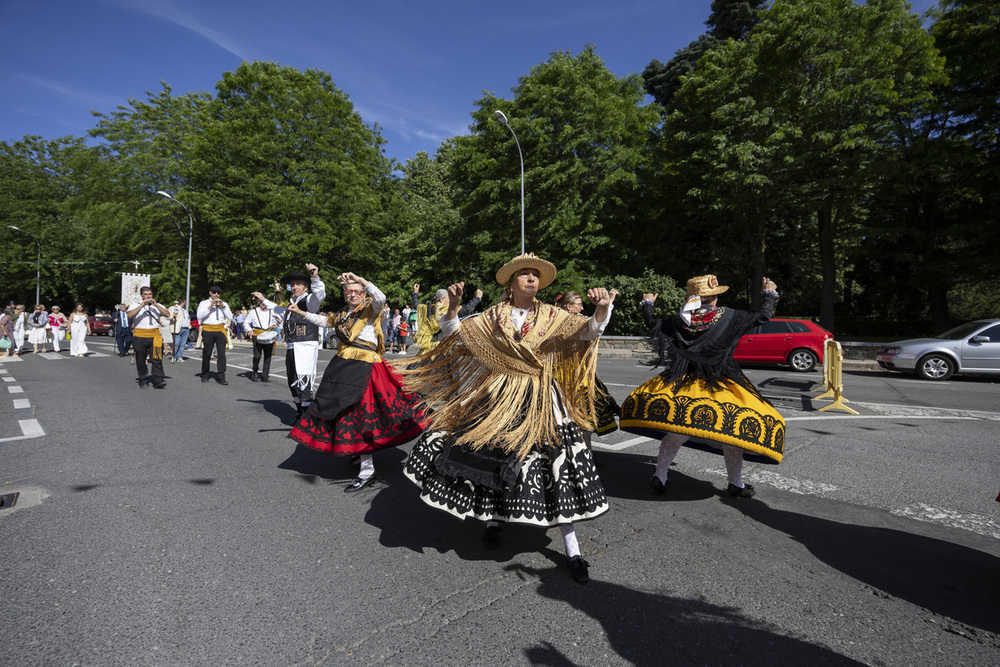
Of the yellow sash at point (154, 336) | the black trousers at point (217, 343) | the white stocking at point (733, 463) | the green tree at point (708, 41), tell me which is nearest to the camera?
the white stocking at point (733, 463)

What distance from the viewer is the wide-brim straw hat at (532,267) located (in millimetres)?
3342

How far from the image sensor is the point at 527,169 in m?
22.2

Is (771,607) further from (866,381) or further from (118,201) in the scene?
(118,201)

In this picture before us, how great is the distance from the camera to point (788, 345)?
563 inches

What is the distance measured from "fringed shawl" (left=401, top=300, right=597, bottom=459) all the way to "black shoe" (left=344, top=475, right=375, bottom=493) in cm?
137

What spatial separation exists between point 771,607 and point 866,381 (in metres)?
11.5

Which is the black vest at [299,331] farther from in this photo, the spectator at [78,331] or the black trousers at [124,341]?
the spectator at [78,331]

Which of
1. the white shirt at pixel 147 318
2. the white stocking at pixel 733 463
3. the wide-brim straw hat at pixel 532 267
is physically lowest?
the white stocking at pixel 733 463

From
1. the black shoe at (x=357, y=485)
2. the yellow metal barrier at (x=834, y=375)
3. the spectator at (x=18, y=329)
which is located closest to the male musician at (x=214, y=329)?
the black shoe at (x=357, y=485)

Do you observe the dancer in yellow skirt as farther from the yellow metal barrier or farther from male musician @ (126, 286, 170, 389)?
male musician @ (126, 286, 170, 389)

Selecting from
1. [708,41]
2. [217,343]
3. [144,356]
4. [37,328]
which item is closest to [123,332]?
[37,328]

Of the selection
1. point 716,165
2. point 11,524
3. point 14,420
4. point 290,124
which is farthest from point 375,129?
point 11,524

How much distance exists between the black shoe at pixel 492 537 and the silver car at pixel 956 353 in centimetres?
1324

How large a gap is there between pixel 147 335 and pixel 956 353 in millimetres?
17137
